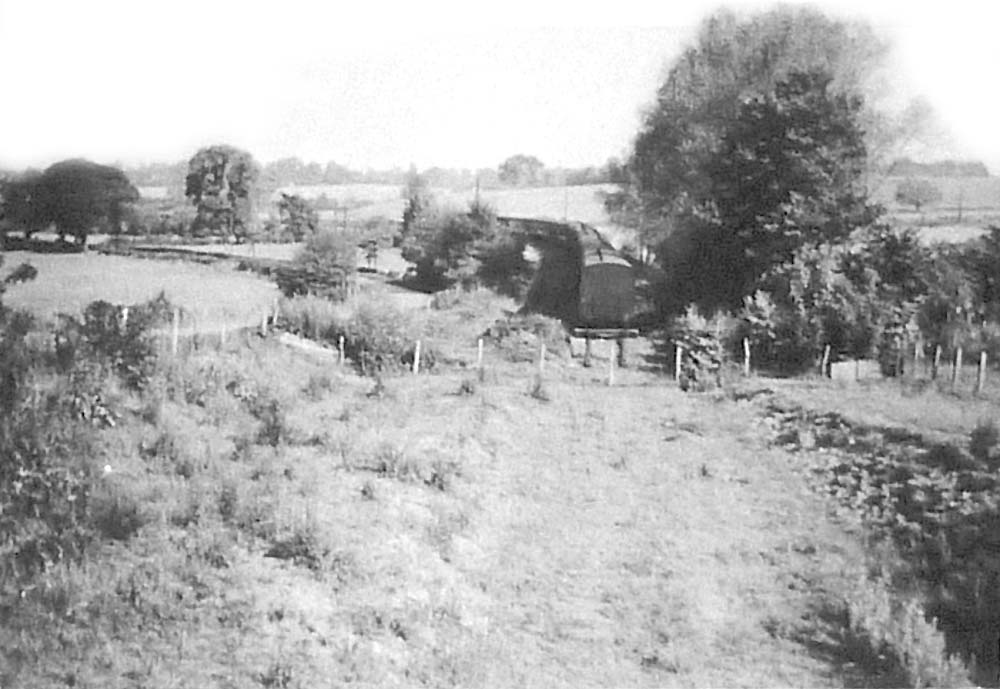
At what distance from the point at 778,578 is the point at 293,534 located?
1502 mm

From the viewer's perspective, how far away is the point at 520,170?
3.37 m

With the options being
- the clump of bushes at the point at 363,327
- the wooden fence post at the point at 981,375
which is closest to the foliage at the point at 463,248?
the clump of bushes at the point at 363,327

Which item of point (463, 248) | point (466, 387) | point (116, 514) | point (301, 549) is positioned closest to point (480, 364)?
point (466, 387)

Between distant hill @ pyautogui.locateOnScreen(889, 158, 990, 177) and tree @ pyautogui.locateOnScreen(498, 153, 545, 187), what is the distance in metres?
1.40

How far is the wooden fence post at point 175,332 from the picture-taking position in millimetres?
3186

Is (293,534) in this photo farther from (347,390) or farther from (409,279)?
(409,279)

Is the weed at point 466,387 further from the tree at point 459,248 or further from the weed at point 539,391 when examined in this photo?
the tree at point 459,248

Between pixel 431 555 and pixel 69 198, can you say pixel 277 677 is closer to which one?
pixel 431 555

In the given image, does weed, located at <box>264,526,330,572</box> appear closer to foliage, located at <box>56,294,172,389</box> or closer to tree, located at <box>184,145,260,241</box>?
foliage, located at <box>56,294,172,389</box>

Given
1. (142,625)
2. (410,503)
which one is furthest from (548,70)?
(142,625)

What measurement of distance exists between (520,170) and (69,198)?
1.54 m

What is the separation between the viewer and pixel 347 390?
3432 mm

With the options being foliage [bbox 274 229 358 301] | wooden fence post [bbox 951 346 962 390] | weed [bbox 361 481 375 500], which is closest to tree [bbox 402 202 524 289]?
foliage [bbox 274 229 358 301]

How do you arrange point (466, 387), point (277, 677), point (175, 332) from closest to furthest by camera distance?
point (277, 677), point (175, 332), point (466, 387)
